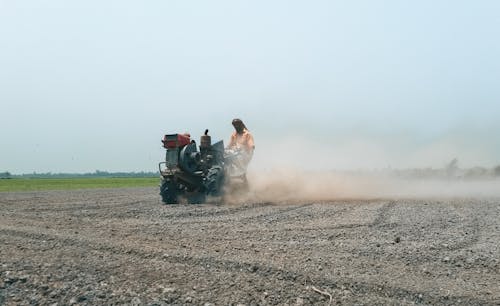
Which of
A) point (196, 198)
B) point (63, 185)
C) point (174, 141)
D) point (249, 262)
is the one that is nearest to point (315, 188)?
point (196, 198)

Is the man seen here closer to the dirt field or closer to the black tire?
the black tire

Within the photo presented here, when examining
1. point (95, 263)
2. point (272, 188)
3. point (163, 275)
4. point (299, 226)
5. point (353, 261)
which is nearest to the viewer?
point (163, 275)

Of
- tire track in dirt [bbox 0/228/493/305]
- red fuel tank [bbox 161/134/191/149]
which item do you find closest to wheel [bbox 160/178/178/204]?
red fuel tank [bbox 161/134/191/149]

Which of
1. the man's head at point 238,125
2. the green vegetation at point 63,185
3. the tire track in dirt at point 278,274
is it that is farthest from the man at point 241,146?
the green vegetation at point 63,185

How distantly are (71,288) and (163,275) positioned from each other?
38.9 inches

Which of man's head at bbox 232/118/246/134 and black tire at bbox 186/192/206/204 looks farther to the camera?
man's head at bbox 232/118/246/134

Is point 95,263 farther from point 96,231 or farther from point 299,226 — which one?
point 299,226

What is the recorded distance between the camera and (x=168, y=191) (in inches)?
694

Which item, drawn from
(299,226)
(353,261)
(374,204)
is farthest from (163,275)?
(374,204)

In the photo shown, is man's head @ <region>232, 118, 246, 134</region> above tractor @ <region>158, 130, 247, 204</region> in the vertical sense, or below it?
above

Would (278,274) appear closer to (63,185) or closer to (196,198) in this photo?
(196,198)

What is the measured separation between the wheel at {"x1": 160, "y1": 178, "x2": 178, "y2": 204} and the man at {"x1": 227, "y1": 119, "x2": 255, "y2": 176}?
1.95 meters

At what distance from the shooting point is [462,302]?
5.64m

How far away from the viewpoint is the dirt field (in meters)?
5.67
